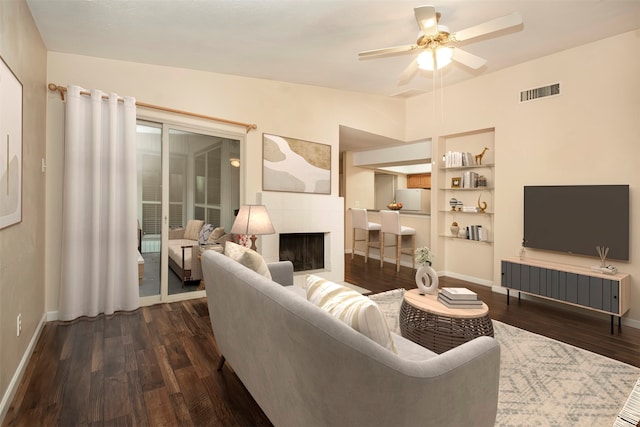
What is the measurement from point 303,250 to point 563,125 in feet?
11.7

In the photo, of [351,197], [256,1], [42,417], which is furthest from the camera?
[351,197]

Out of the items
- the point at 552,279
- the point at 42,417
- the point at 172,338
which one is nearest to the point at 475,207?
the point at 552,279

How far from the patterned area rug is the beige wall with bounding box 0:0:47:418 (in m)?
2.88

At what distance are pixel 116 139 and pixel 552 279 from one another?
4813mm

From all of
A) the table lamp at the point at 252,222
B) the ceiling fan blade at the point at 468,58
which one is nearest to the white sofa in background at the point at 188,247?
the table lamp at the point at 252,222

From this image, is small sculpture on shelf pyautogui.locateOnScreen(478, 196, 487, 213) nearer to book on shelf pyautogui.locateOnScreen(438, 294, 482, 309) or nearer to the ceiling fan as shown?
the ceiling fan

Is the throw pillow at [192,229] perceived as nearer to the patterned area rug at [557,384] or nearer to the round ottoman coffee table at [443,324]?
the round ottoman coffee table at [443,324]

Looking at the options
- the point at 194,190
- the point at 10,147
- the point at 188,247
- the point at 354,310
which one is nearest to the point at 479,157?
the point at 194,190

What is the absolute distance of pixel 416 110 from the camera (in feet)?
18.4

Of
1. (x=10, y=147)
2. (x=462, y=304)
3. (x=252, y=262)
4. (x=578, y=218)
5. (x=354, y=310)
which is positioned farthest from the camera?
(x=578, y=218)

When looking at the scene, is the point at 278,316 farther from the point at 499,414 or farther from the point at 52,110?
the point at 52,110

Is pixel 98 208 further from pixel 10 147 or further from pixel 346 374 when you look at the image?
pixel 346 374

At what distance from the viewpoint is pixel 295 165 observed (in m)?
4.59

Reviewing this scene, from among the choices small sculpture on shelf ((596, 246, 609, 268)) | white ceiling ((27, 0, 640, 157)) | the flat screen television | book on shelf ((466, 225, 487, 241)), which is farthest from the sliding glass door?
small sculpture on shelf ((596, 246, 609, 268))
